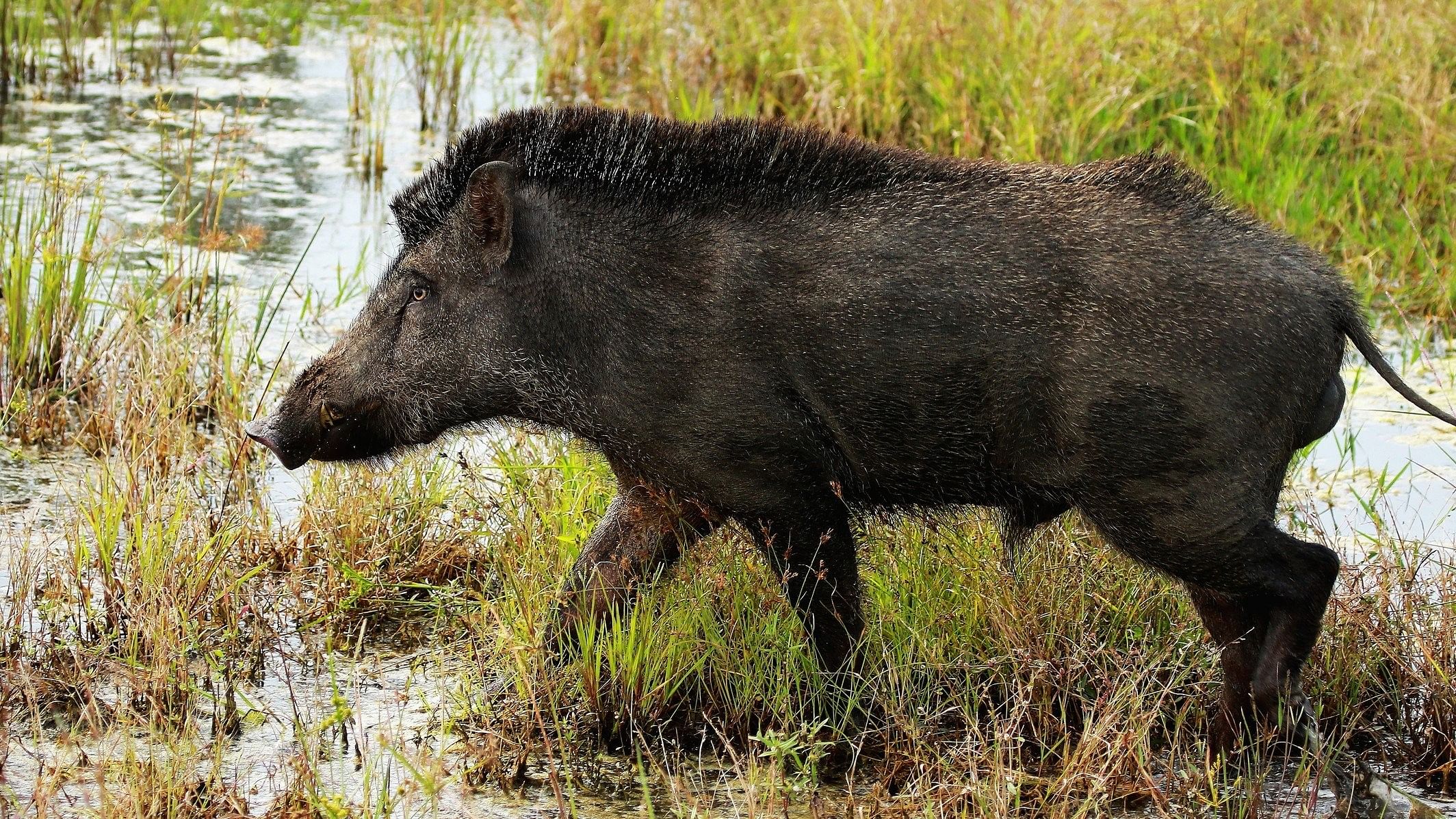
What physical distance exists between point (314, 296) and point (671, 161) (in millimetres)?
3357

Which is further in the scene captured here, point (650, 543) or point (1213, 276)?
point (650, 543)

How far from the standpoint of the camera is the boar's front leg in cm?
504

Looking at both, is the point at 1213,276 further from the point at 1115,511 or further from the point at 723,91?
the point at 723,91

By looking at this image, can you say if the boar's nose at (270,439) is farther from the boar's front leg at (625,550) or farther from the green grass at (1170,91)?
the green grass at (1170,91)

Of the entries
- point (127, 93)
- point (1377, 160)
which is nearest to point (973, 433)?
point (1377, 160)

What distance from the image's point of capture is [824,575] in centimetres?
460

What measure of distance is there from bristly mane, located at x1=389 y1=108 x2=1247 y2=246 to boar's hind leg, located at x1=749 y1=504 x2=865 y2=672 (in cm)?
85

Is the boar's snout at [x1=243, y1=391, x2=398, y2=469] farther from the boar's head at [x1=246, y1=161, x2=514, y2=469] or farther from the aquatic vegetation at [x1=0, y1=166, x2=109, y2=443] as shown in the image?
the aquatic vegetation at [x1=0, y1=166, x2=109, y2=443]

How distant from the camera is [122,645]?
4855mm

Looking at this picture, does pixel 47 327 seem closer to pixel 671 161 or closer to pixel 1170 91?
pixel 671 161

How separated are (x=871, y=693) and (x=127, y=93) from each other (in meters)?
6.91

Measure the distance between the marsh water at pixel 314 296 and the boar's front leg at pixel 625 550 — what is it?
16.9 inches

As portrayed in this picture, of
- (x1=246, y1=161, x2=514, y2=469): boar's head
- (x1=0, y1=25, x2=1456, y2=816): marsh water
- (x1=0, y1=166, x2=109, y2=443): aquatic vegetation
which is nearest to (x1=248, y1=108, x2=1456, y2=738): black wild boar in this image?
(x1=246, y1=161, x2=514, y2=469): boar's head

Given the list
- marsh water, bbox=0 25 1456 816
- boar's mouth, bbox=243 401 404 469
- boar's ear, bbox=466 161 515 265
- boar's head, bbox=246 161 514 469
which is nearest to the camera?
marsh water, bbox=0 25 1456 816
